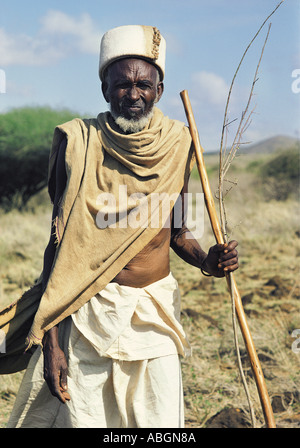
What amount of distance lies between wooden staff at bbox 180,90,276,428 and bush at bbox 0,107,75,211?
12.0 metres

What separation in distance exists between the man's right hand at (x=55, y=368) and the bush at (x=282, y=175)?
1333 cm

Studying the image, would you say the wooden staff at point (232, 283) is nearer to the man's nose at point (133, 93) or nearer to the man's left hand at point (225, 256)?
the man's left hand at point (225, 256)

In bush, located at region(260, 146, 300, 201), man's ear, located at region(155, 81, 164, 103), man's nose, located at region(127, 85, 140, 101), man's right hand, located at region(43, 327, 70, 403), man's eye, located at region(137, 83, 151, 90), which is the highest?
bush, located at region(260, 146, 300, 201)

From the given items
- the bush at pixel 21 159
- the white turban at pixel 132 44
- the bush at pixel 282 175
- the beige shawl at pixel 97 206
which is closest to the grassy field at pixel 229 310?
the beige shawl at pixel 97 206

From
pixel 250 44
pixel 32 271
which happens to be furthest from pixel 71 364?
pixel 32 271

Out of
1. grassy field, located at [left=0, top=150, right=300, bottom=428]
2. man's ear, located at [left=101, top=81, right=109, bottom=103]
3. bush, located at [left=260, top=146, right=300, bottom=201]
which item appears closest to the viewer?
man's ear, located at [left=101, top=81, right=109, bottom=103]

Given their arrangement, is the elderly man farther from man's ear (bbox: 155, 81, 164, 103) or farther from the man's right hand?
man's ear (bbox: 155, 81, 164, 103)

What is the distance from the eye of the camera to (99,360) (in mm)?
2773

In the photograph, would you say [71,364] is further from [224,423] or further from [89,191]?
[224,423]

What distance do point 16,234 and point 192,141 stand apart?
8228 millimetres

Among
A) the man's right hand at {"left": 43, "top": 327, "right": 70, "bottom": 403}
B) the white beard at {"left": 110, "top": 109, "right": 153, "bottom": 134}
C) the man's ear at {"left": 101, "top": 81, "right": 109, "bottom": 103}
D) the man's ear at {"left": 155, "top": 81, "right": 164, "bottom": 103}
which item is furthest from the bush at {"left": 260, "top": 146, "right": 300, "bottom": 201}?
the man's right hand at {"left": 43, "top": 327, "right": 70, "bottom": 403}

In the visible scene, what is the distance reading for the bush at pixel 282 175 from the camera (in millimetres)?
15703

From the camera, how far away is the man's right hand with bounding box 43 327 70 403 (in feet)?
8.77
